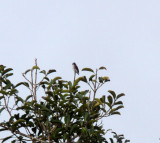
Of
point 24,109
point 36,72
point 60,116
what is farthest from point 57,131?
point 36,72

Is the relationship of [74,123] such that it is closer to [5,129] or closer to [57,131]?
[57,131]

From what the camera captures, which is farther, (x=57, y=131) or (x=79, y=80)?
(x=79, y=80)

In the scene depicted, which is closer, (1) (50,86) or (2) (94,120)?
(2) (94,120)

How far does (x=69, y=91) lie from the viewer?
8406mm

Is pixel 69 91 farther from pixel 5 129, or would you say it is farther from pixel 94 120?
pixel 5 129

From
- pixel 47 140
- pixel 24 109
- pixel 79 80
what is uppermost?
pixel 79 80

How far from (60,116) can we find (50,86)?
2.38ft

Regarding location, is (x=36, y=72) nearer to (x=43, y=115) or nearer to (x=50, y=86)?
(x=50, y=86)

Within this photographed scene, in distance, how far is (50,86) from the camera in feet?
28.5

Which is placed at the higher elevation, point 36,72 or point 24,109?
point 36,72

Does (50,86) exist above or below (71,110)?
above

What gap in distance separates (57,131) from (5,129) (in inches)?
44.7

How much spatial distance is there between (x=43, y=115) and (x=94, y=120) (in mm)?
1092

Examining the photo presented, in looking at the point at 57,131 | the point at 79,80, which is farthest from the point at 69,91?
the point at 57,131
